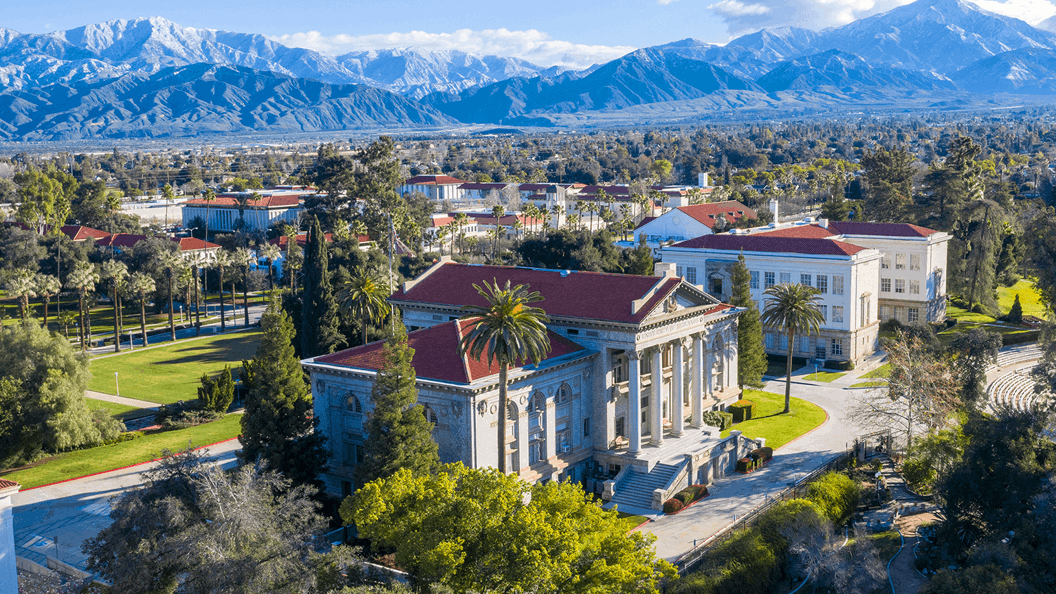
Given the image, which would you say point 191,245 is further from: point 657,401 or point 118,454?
point 657,401

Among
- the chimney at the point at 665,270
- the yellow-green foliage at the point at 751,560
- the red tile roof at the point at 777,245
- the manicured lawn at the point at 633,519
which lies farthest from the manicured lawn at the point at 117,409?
the red tile roof at the point at 777,245

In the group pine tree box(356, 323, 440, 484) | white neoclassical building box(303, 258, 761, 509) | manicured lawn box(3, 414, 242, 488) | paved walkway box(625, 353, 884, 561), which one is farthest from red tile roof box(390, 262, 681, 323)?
manicured lawn box(3, 414, 242, 488)

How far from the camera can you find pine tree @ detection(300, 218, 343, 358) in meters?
79.7

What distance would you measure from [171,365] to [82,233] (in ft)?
203

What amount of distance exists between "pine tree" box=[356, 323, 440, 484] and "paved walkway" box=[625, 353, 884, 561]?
41.2ft

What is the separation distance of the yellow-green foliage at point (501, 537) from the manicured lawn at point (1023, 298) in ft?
269

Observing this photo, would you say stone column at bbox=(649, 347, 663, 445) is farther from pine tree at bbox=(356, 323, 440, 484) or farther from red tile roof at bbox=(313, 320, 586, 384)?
pine tree at bbox=(356, 323, 440, 484)

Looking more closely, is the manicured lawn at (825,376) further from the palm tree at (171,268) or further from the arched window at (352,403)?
the palm tree at (171,268)

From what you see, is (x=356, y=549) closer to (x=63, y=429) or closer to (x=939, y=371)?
(x=63, y=429)

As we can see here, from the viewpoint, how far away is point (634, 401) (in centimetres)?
5341

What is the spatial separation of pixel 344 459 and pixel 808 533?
24.3 metres

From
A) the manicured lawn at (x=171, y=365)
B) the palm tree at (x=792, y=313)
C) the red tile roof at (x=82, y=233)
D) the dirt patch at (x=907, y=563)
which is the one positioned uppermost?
the red tile roof at (x=82, y=233)

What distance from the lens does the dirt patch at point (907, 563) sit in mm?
43000

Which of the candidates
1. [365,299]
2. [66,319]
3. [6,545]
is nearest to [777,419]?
[365,299]
